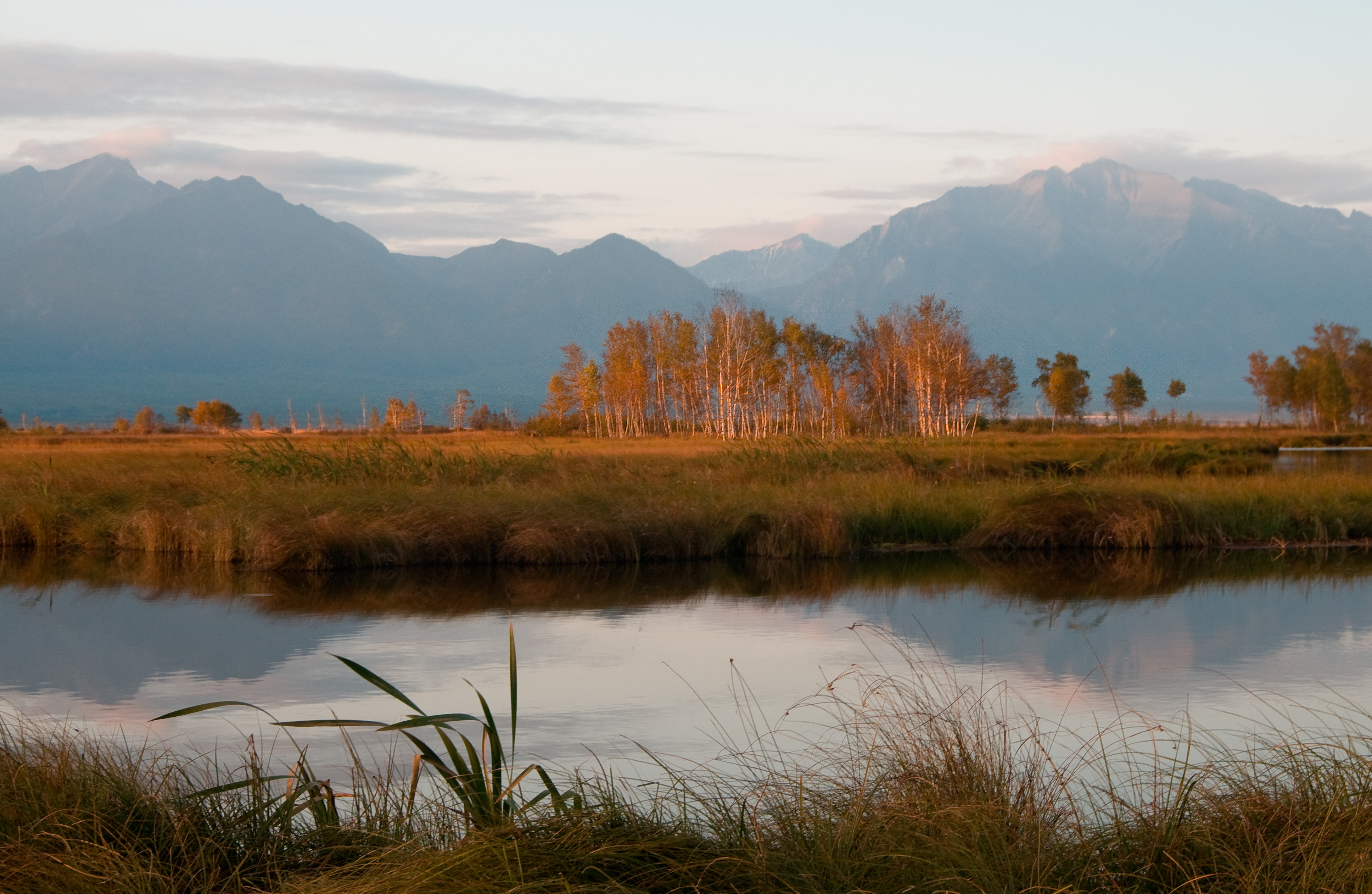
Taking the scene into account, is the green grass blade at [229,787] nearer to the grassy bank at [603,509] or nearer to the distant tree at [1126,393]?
the grassy bank at [603,509]

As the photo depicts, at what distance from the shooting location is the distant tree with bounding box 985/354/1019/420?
246 ft

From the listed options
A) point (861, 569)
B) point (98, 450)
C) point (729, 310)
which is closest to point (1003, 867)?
point (861, 569)

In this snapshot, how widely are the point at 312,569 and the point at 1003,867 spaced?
40.3ft

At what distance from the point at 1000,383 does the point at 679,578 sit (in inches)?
2556

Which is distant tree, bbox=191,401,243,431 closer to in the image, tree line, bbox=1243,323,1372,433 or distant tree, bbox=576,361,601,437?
distant tree, bbox=576,361,601,437

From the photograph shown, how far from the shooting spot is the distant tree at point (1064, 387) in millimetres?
77062

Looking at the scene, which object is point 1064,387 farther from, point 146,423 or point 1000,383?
point 146,423

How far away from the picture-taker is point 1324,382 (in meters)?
71.1

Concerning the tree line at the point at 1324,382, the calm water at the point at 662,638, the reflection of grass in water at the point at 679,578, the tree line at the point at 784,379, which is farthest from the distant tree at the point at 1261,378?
the calm water at the point at 662,638

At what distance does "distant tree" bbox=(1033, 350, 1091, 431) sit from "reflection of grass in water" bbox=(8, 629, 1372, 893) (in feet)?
217

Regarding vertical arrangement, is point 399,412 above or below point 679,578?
above

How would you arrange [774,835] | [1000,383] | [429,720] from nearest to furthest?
[429,720], [774,835], [1000,383]

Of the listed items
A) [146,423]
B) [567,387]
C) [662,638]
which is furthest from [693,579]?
[146,423]

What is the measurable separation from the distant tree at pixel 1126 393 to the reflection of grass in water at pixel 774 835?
8050 centimetres
